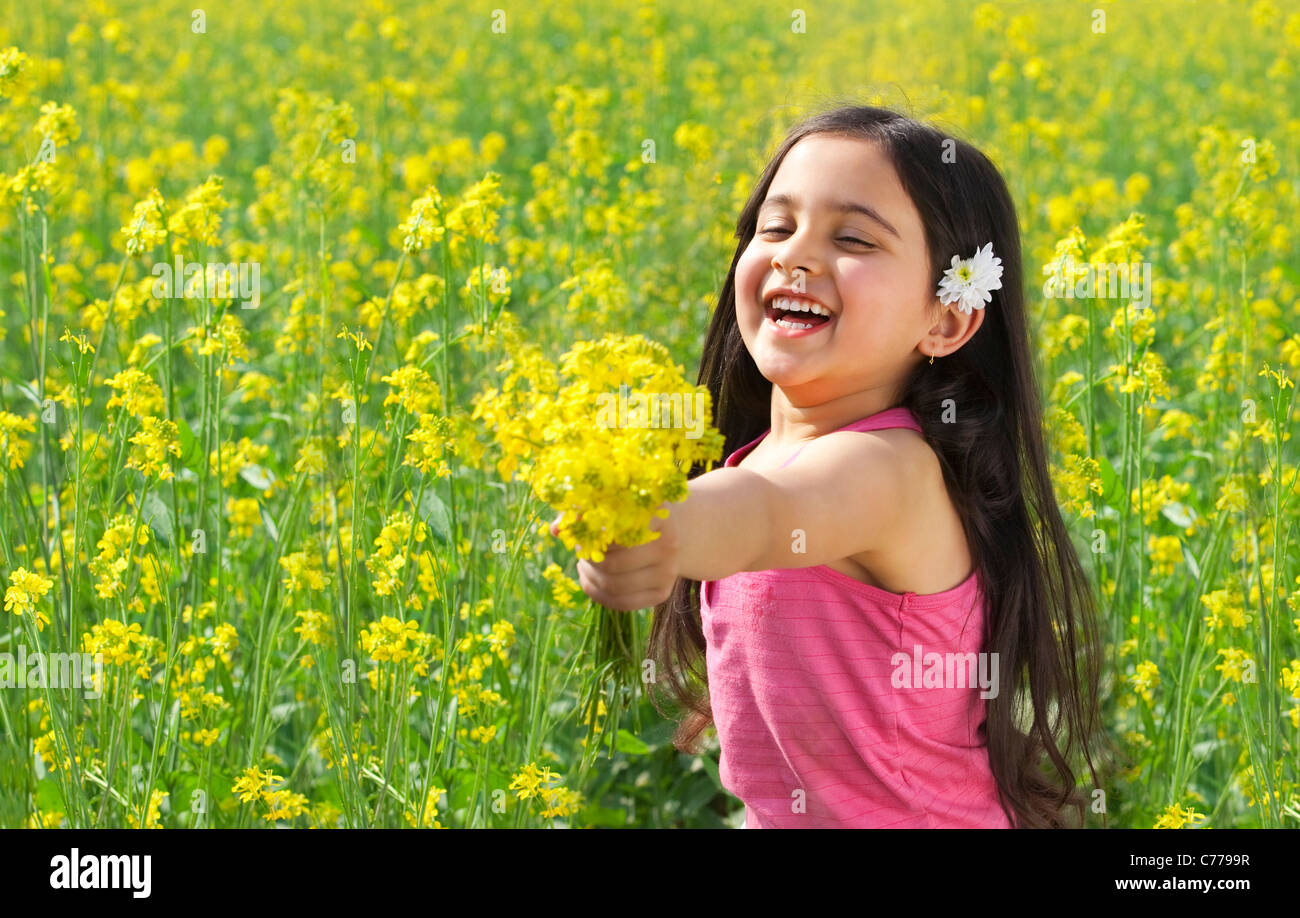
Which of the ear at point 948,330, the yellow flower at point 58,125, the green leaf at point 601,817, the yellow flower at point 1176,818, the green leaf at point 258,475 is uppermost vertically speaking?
the yellow flower at point 58,125

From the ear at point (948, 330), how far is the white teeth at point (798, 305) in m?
0.16

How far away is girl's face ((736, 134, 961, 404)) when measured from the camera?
4.78 ft

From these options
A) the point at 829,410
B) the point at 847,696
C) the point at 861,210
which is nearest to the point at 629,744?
the point at 847,696

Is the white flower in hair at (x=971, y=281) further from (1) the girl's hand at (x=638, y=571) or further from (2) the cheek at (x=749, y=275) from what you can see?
(1) the girl's hand at (x=638, y=571)

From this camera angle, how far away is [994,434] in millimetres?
1636

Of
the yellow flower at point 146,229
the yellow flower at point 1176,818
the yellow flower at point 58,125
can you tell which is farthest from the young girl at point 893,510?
the yellow flower at point 58,125

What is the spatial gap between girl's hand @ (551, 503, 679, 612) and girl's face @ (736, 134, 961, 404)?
431mm

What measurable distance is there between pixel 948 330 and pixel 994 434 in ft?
0.50

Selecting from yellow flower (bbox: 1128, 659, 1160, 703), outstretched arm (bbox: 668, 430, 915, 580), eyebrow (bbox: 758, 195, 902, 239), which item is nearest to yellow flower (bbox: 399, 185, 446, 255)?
eyebrow (bbox: 758, 195, 902, 239)

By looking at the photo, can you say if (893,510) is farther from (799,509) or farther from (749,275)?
(749,275)

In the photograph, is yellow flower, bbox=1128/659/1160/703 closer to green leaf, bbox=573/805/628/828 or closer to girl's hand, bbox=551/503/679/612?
green leaf, bbox=573/805/628/828

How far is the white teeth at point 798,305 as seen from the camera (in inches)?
57.6
